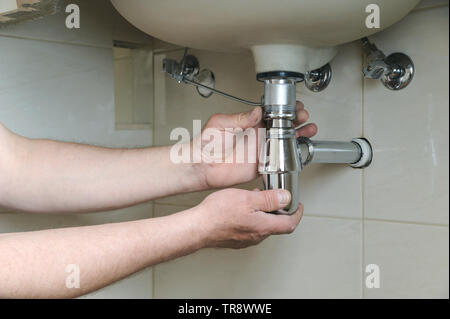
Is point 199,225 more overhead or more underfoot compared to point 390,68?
more underfoot

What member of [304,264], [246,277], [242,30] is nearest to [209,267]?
[246,277]

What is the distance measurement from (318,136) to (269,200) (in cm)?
32

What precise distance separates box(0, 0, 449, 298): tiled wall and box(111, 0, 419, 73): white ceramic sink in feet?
0.49

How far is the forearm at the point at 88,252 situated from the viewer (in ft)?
2.05

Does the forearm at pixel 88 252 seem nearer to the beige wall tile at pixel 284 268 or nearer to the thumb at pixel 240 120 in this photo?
the thumb at pixel 240 120

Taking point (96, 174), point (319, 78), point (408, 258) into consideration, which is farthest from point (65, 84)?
point (408, 258)

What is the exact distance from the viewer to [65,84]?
1.19 m

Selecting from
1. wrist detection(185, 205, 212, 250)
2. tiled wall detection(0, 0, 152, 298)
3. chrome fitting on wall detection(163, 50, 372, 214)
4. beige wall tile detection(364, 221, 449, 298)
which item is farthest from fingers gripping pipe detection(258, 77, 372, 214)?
→ tiled wall detection(0, 0, 152, 298)

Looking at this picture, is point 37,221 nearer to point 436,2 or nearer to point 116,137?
point 116,137

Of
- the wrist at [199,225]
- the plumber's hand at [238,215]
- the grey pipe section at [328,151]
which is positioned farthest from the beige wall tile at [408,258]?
the wrist at [199,225]

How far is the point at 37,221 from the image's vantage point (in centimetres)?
118

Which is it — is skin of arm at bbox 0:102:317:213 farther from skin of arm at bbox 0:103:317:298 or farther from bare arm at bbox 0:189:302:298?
bare arm at bbox 0:189:302:298

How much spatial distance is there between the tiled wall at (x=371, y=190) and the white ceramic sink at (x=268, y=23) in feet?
0.40

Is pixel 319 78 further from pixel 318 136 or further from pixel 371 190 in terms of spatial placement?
pixel 371 190
